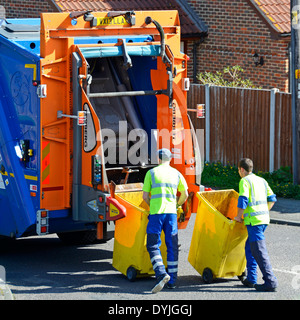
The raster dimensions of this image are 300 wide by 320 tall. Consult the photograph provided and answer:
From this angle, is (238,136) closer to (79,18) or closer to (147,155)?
(147,155)

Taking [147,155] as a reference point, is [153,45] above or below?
above

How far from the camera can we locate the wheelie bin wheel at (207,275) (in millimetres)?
8969

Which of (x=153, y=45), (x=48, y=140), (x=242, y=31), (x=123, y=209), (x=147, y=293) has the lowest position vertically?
(x=147, y=293)

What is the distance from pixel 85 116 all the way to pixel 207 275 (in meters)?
2.23

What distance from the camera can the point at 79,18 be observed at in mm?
9445

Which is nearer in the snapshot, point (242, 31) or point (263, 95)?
point (263, 95)

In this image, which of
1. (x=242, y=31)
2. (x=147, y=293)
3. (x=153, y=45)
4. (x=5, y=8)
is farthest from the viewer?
(x=5, y=8)

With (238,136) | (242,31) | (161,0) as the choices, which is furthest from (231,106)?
(161,0)

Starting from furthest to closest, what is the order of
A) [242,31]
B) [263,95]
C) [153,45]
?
1. [242,31]
2. [263,95]
3. [153,45]

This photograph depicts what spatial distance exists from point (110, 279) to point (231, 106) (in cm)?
758

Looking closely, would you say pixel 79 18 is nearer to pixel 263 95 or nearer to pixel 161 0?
pixel 263 95

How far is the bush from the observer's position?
1425cm
